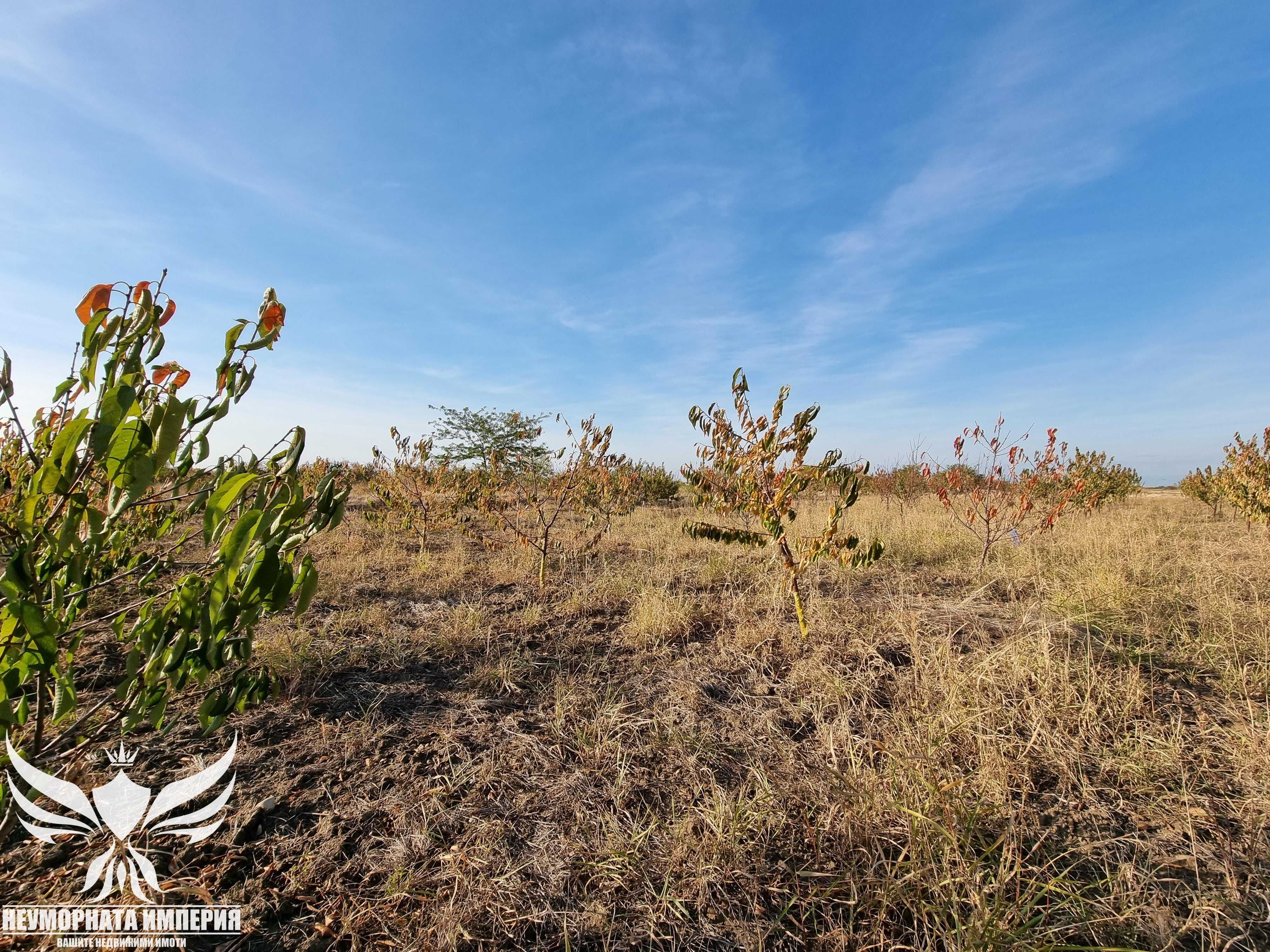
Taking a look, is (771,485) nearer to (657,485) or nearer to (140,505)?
(140,505)

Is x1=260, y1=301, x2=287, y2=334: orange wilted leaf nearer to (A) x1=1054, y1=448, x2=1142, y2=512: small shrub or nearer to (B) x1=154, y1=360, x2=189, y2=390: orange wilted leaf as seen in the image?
(B) x1=154, y1=360, x2=189, y2=390: orange wilted leaf

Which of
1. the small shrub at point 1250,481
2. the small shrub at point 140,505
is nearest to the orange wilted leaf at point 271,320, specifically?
the small shrub at point 140,505

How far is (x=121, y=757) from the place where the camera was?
185 cm

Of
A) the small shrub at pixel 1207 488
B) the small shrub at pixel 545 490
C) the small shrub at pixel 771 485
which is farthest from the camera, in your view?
the small shrub at pixel 1207 488

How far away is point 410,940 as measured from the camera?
5.11 ft

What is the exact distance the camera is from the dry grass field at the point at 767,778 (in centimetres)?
163

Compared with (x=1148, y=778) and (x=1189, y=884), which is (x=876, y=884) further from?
(x=1148, y=778)

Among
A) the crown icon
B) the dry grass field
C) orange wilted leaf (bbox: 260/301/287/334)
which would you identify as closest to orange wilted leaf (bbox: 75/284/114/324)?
orange wilted leaf (bbox: 260/301/287/334)

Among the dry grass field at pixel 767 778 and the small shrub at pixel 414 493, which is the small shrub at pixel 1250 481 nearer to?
the dry grass field at pixel 767 778

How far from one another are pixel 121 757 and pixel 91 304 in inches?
63.7

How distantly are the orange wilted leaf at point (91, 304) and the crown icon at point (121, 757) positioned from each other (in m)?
1.23

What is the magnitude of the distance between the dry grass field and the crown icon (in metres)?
0.34

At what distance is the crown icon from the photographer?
1.73 m

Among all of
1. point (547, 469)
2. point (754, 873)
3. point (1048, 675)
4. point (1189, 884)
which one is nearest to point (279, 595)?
point (754, 873)
